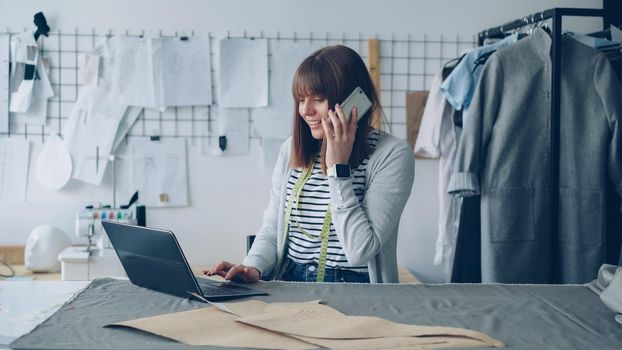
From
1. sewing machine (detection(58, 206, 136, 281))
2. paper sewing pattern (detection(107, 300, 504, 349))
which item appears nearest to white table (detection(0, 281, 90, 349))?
paper sewing pattern (detection(107, 300, 504, 349))

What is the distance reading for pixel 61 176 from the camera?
286cm

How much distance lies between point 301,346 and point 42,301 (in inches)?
25.5

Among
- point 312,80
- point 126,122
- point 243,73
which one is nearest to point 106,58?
point 126,122

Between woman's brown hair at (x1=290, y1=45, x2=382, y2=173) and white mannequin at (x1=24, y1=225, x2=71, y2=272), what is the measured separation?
1.30 m

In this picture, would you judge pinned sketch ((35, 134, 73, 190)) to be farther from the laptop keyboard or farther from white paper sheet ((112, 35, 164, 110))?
the laptop keyboard

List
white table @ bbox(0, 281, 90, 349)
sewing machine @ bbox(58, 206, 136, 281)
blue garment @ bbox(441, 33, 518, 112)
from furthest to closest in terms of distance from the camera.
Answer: blue garment @ bbox(441, 33, 518, 112) → sewing machine @ bbox(58, 206, 136, 281) → white table @ bbox(0, 281, 90, 349)

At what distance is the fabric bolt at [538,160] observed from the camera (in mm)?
2439

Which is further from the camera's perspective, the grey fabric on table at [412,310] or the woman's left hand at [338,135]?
the woman's left hand at [338,135]

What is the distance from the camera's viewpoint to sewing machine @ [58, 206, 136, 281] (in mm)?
2572

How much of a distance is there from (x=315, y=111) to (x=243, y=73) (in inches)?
45.9

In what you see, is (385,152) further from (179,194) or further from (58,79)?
(58,79)

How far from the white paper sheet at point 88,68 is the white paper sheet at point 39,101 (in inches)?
5.3

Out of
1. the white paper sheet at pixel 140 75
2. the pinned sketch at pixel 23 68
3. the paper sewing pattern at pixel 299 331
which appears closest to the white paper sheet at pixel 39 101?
the pinned sketch at pixel 23 68

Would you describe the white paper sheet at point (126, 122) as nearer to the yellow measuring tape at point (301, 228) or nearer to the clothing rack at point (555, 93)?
the yellow measuring tape at point (301, 228)
